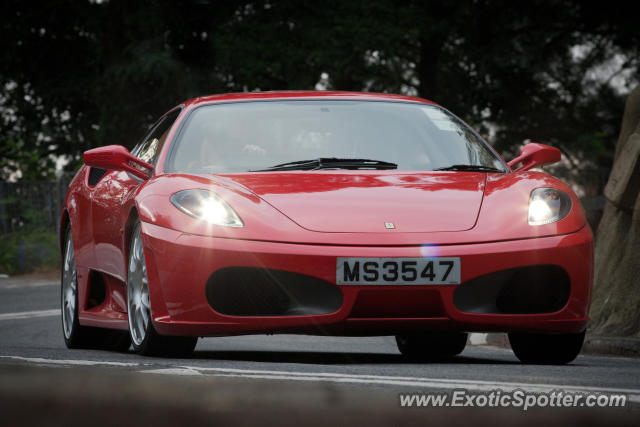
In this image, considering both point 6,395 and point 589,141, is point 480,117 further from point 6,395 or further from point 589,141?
point 6,395

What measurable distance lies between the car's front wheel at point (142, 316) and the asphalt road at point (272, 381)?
0.09 m

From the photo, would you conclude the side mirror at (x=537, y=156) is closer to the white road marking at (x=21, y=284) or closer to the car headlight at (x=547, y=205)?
the car headlight at (x=547, y=205)

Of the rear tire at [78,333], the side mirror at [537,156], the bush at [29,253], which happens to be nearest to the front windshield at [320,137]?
the side mirror at [537,156]

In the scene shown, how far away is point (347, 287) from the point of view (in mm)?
4984

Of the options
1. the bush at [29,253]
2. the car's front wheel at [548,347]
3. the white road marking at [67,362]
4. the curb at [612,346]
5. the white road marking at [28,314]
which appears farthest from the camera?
the bush at [29,253]

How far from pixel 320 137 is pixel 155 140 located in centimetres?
117

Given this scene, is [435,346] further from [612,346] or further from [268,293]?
[268,293]

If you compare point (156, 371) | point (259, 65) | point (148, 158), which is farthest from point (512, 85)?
point (156, 371)

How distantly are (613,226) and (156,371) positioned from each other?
5.67 metres

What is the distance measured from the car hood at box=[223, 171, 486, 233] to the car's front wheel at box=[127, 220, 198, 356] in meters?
0.56

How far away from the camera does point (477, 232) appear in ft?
16.9

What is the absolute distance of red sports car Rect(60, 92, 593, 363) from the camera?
502cm

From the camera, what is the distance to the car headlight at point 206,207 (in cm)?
518

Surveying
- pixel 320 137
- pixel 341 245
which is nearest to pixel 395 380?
pixel 341 245
